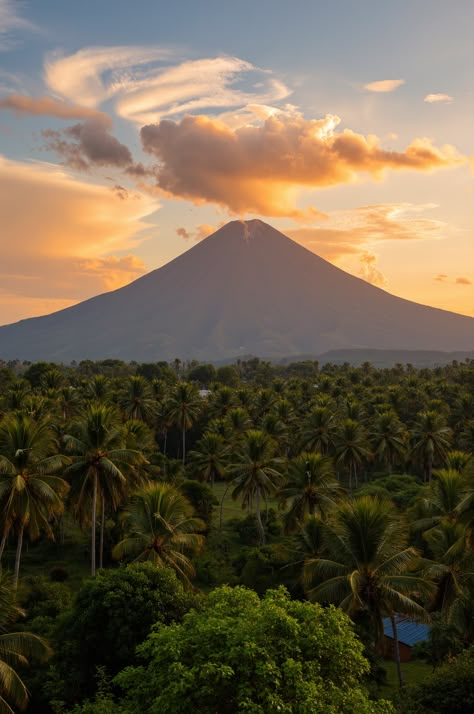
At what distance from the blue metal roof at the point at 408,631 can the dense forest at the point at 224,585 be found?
172 centimetres

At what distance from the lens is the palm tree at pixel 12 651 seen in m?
18.7

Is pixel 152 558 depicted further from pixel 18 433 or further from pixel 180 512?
pixel 18 433

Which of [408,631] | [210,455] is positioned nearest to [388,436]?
[210,455]

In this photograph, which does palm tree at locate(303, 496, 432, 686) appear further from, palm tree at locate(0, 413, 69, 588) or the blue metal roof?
palm tree at locate(0, 413, 69, 588)

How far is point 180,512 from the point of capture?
30828 millimetres

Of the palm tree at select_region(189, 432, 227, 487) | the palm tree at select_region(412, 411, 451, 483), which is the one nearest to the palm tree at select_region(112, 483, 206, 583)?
the palm tree at select_region(189, 432, 227, 487)

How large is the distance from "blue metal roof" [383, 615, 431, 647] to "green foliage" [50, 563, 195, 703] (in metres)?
17.3

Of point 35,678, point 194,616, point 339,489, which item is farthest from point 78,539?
point 194,616

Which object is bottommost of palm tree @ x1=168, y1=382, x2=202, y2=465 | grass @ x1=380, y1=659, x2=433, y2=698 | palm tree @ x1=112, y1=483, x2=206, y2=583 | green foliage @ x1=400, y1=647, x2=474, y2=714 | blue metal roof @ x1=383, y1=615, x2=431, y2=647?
grass @ x1=380, y1=659, x2=433, y2=698

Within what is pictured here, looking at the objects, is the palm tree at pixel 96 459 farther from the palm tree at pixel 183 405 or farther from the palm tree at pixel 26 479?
the palm tree at pixel 183 405

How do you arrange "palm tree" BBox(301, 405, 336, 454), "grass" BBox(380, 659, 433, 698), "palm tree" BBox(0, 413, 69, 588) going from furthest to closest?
"palm tree" BBox(301, 405, 336, 454)
"grass" BBox(380, 659, 433, 698)
"palm tree" BBox(0, 413, 69, 588)

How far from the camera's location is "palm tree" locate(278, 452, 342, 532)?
39.4m

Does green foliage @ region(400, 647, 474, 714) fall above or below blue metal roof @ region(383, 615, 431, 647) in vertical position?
above

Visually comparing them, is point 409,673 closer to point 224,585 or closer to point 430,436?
point 224,585
